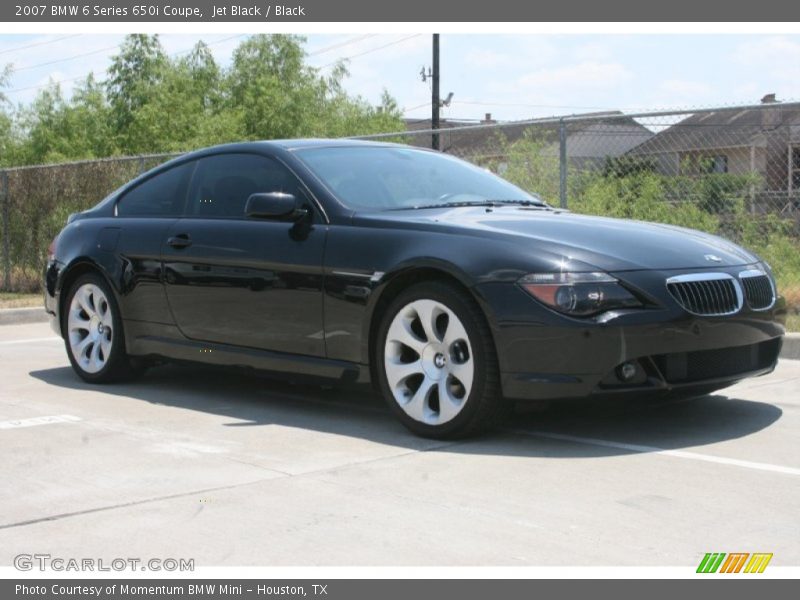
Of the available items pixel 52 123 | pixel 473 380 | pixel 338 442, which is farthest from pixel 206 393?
pixel 52 123

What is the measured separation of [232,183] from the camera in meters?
6.74

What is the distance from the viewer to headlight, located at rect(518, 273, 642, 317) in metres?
5.10

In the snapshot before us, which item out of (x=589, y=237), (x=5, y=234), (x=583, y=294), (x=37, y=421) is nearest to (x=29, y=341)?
(x=37, y=421)

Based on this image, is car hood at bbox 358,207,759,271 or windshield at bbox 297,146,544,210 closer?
car hood at bbox 358,207,759,271

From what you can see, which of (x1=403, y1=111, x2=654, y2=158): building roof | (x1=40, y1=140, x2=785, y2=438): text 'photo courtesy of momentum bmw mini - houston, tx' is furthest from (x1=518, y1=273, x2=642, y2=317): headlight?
(x1=403, y1=111, x2=654, y2=158): building roof

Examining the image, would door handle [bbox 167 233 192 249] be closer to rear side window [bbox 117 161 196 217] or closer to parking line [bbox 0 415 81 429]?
rear side window [bbox 117 161 196 217]

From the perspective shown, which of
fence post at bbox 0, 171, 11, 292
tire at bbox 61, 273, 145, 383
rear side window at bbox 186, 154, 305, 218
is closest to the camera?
rear side window at bbox 186, 154, 305, 218

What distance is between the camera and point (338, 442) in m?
5.60

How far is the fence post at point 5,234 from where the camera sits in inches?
634

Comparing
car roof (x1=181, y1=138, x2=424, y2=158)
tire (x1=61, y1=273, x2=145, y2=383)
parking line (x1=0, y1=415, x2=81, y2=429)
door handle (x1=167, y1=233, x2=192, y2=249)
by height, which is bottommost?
parking line (x1=0, y1=415, x2=81, y2=429)

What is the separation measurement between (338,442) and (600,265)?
60.4 inches

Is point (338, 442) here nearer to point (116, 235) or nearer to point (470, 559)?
point (470, 559)

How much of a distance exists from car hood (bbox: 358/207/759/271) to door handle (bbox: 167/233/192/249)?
139cm

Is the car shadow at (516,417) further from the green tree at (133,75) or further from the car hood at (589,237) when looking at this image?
the green tree at (133,75)
